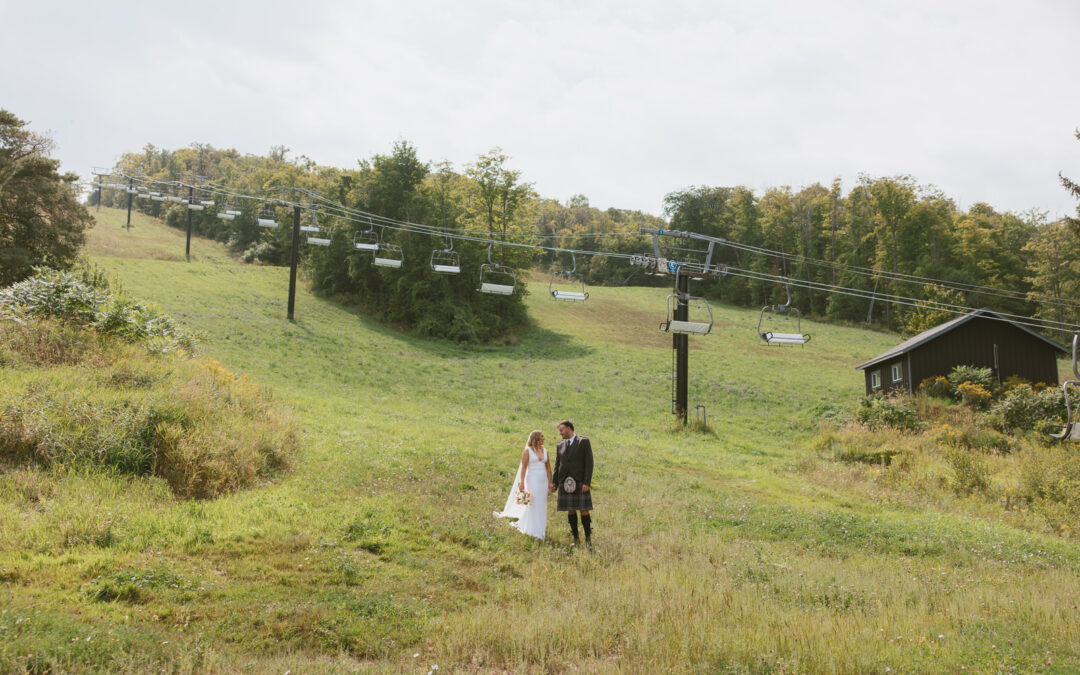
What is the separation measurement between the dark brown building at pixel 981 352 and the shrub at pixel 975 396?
3101 millimetres

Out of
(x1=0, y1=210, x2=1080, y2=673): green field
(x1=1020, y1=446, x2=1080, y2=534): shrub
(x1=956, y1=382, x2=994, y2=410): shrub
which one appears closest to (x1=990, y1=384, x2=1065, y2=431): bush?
(x1=956, y1=382, x2=994, y2=410): shrub

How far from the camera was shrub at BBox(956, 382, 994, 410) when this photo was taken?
107ft

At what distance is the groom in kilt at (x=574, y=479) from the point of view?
37.1 ft

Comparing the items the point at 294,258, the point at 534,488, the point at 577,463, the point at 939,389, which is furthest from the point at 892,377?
the point at 294,258

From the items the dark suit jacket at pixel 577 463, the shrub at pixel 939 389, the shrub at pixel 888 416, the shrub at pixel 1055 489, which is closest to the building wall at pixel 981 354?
the shrub at pixel 939 389

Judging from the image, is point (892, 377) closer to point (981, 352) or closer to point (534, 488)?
point (981, 352)

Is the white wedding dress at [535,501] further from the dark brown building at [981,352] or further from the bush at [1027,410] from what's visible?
the dark brown building at [981,352]

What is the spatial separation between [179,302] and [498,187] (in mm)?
30384

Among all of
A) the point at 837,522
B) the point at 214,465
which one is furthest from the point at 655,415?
the point at 214,465

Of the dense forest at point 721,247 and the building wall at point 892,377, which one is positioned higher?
the dense forest at point 721,247

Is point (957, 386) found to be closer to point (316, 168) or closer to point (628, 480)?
point (628, 480)

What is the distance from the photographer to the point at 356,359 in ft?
123

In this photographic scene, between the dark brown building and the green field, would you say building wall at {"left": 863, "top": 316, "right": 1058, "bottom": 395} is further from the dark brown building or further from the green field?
the green field

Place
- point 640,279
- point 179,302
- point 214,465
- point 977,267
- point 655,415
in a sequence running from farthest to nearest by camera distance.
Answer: point 640,279, point 977,267, point 179,302, point 655,415, point 214,465
